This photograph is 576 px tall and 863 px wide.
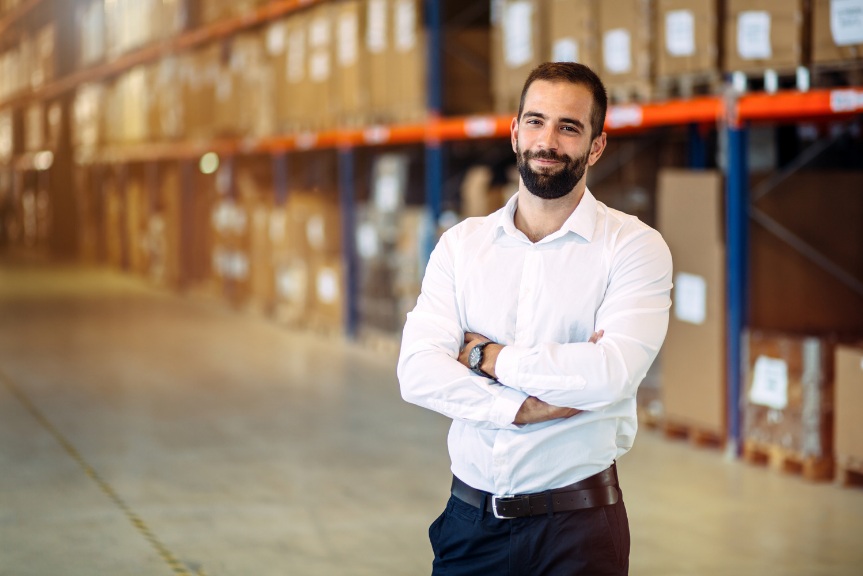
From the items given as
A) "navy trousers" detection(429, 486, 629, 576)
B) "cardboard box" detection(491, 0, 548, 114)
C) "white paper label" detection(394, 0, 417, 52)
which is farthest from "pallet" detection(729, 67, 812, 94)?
"navy trousers" detection(429, 486, 629, 576)

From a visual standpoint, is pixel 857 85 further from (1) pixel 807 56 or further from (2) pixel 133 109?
(2) pixel 133 109

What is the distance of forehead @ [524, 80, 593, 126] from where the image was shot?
2.47 meters

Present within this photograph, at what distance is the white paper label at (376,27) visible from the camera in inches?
389

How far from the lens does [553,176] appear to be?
249 cm

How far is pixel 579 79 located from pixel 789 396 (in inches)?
148

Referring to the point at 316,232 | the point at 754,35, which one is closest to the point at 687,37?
the point at 754,35

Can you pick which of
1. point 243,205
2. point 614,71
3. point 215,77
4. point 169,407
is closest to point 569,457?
point 614,71

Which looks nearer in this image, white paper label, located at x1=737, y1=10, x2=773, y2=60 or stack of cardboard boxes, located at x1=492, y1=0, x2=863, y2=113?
stack of cardboard boxes, located at x1=492, y1=0, x2=863, y2=113

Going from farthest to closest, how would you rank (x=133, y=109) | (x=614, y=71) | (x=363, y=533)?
1. (x=133, y=109)
2. (x=614, y=71)
3. (x=363, y=533)

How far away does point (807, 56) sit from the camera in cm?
575

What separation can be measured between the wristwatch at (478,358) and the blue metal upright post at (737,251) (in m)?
3.81

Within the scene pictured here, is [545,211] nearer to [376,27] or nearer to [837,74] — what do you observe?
[837,74]

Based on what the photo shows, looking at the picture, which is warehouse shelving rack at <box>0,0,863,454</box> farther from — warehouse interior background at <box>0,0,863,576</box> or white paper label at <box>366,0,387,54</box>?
white paper label at <box>366,0,387,54</box>

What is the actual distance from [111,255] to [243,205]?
294 inches
